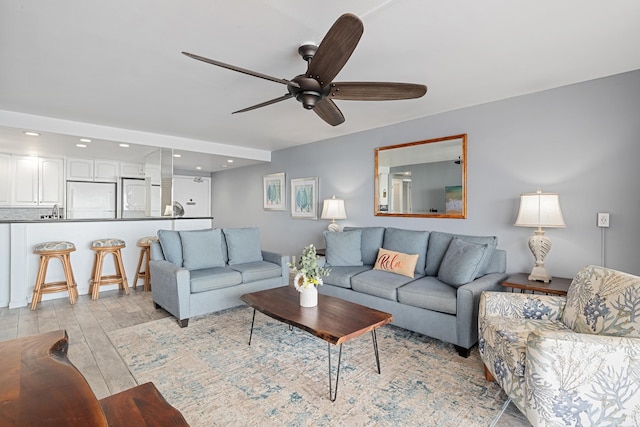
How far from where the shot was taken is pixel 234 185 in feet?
24.6

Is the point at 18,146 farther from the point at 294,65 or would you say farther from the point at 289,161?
the point at 294,65

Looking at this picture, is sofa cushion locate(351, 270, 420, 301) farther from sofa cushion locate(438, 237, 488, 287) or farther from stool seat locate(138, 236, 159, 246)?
stool seat locate(138, 236, 159, 246)

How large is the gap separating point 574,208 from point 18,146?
24.3ft

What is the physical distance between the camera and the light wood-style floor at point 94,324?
2.25 m

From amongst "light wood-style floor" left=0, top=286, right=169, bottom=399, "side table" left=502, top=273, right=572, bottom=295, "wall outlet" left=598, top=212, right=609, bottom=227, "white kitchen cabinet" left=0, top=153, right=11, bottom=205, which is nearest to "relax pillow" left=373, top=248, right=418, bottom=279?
"side table" left=502, top=273, right=572, bottom=295

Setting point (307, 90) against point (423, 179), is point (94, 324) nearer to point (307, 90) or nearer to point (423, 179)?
point (307, 90)

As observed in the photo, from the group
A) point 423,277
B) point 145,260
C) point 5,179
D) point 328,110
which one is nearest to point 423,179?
point 423,277

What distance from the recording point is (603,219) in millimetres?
2748

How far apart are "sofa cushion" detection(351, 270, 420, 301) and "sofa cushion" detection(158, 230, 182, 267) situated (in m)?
2.06

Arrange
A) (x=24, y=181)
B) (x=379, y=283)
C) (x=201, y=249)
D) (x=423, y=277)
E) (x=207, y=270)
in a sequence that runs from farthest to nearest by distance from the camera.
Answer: (x=24, y=181), (x=201, y=249), (x=207, y=270), (x=423, y=277), (x=379, y=283)

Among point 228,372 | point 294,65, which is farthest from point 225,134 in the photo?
point 228,372

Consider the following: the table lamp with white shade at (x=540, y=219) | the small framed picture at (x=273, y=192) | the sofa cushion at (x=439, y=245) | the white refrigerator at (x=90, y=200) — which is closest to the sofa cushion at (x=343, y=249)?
the sofa cushion at (x=439, y=245)

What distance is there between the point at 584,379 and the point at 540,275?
1.56 metres

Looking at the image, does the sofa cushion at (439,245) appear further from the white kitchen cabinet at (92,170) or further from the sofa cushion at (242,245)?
the white kitchen cabinet at (92,170)
